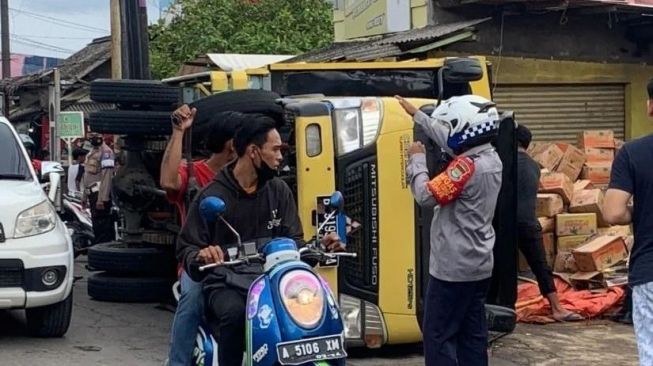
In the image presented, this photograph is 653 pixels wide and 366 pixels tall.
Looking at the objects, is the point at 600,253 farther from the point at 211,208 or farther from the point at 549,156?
the point at 211,208

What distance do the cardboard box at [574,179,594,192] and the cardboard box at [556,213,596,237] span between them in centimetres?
58

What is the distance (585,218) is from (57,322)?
548 centimetres

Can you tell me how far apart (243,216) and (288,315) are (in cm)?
83

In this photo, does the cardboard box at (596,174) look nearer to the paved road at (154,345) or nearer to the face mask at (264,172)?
the paved road at (154,345)

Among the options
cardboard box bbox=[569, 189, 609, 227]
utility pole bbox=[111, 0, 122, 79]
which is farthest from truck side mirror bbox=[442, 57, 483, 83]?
utility pole bbox=[111, 0, 122, 79]

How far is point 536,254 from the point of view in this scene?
386 inches

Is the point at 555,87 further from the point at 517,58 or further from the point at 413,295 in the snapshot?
the point at 413,295

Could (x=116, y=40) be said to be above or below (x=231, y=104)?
above

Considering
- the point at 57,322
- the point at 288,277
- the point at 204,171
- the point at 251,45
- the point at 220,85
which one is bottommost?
the point at 57,322

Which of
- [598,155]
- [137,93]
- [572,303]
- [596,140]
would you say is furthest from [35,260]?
[596,140]

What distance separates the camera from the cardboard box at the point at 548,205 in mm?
11242

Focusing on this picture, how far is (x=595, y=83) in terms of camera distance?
15.1 m

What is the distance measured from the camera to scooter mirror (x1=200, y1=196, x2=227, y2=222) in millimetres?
4781

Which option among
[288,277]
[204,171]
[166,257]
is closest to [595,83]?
[166,257]
